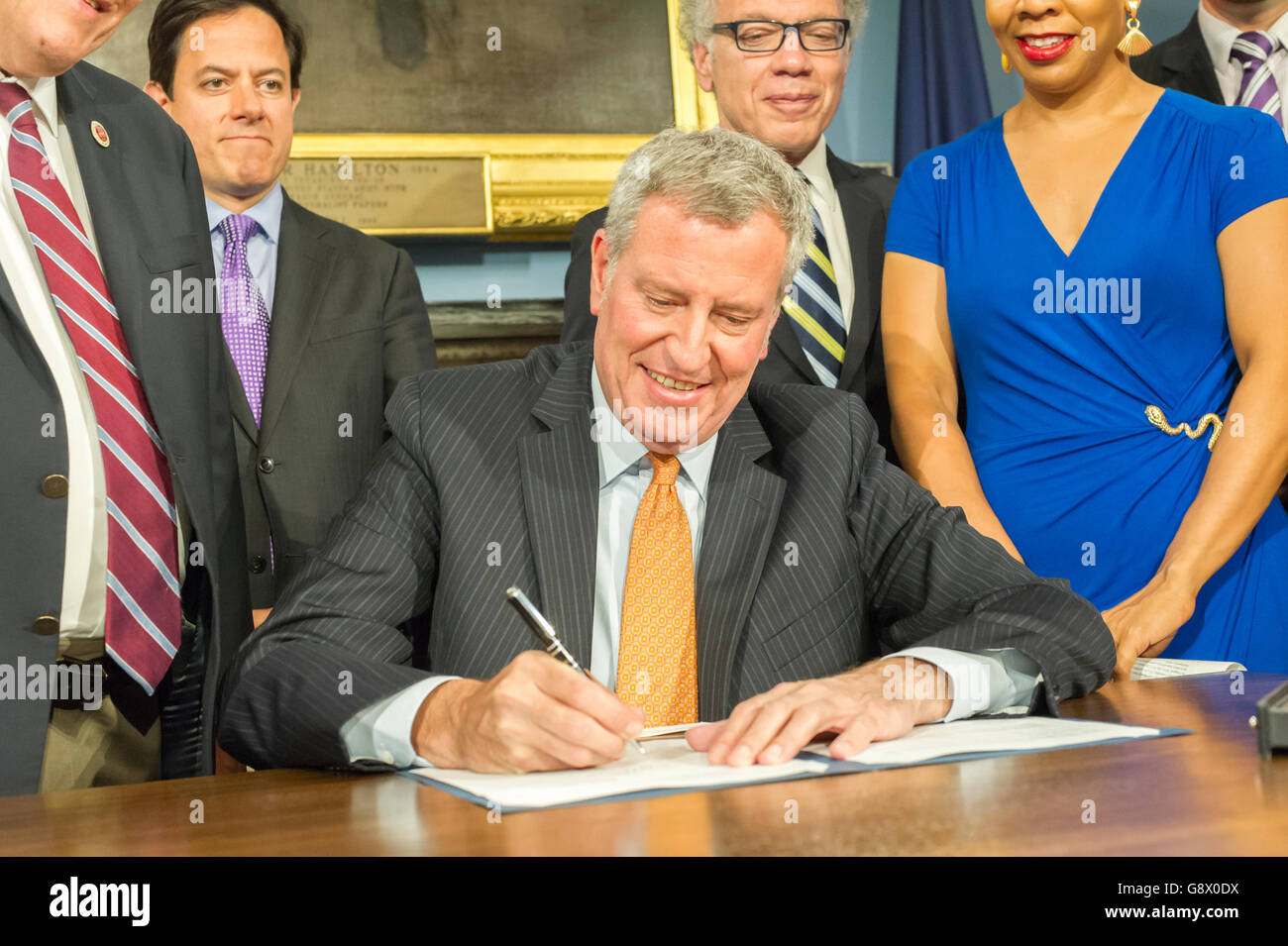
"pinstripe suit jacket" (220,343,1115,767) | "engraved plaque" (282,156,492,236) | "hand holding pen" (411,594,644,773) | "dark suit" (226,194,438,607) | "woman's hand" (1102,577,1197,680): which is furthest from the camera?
"engraved plaque" (282,156,492,236)

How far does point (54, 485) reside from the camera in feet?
6.44

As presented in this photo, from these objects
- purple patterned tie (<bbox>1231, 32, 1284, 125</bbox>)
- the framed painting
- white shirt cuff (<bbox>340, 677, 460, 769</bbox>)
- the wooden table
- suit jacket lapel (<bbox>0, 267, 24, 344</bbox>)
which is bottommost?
the wooden table

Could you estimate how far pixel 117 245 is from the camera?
2152mm

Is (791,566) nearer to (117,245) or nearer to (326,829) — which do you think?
(326,829)

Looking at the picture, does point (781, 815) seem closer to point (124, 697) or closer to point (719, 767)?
point (719, 767)

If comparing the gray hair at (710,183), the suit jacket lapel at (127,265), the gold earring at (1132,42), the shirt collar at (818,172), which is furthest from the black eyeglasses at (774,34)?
the suit jacket lapel at (127,265)

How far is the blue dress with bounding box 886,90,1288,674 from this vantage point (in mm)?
2404

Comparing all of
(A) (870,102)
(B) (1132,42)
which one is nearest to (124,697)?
(B) (1132,42)

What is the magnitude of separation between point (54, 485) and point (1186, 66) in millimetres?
2601

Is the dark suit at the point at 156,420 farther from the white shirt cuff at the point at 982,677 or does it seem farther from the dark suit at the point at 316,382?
the white shirt cuff at the point at 982,677

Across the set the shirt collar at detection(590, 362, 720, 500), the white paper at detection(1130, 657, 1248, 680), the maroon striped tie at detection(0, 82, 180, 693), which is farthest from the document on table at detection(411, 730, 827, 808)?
the white paper at detection(1130, 657, 1248, 680)

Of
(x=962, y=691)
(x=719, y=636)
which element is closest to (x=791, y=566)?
(x=719, y=636)

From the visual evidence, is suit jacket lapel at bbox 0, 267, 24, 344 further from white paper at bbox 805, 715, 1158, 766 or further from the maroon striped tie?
white paper at bbox 805, 715, 1158, 766
